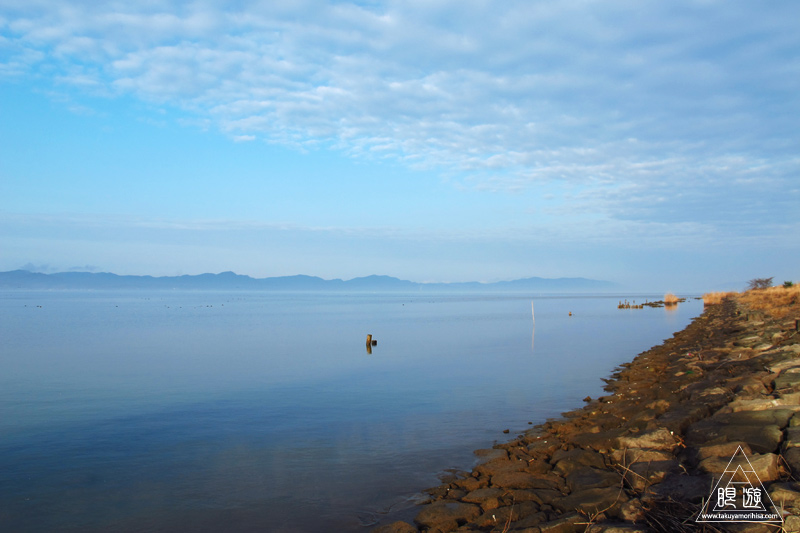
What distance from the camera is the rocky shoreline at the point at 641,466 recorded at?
661cm

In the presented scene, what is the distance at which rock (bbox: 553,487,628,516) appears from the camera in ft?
24.2

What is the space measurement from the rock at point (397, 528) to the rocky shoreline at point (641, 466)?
18mm

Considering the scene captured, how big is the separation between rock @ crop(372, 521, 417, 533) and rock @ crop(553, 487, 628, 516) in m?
2.25

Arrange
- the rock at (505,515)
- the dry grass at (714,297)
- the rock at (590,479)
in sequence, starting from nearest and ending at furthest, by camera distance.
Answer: the rock at (505,515) → the rock at (590,479) → the dry grass at (714,297)

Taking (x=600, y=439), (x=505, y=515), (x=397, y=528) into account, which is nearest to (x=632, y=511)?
(x=505, y=515)

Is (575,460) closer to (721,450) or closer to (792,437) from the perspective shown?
(721,450)

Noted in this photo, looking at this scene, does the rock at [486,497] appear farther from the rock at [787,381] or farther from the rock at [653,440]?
the rock at [787,381]

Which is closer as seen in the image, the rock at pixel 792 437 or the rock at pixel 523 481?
the rock at pixel 792 437

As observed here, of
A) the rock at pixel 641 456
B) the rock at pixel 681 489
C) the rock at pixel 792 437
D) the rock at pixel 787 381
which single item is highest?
the rock at pixel 787 381

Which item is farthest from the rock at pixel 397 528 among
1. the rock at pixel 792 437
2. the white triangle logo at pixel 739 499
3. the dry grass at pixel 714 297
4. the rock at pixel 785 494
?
the dry grass at pixel 714 297

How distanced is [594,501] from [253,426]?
10.6 metres

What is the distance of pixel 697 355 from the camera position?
895 inches

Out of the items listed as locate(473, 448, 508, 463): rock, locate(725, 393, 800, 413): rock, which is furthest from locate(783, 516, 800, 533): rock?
locate(473, 448, 508, 463): rock

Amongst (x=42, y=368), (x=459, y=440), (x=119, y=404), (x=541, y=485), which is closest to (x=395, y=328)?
(x=42, y=368)
